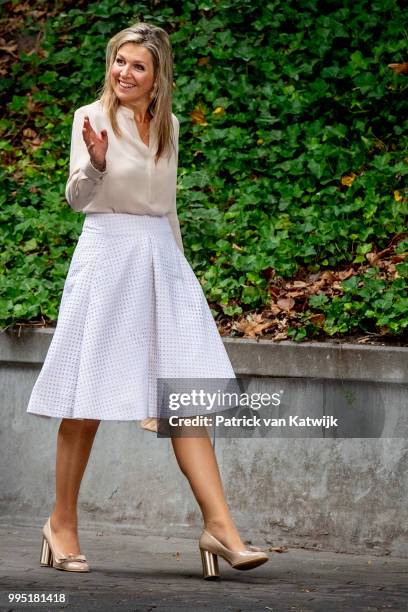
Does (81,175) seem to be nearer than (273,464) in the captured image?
Yes

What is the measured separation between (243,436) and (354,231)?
1.68 metres

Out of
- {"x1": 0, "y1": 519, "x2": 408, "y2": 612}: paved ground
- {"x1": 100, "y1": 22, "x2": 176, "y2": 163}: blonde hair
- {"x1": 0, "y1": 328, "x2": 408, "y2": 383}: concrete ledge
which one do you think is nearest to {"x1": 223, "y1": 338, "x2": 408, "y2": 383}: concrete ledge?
{"x1": 0, "y1": 328, "x2": 408, "y2": 383}: concrete ledge

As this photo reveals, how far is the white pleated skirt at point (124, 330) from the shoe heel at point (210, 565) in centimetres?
61

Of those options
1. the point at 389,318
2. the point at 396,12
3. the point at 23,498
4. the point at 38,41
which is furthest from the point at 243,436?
the point at 38,41

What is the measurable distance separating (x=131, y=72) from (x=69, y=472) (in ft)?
5.51

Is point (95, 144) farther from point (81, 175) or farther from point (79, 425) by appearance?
point (79, 425)

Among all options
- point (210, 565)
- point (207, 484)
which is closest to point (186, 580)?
point (210, 565)

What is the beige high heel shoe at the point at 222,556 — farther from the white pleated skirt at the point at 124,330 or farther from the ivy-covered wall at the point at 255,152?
the ivy-covered wall at the point at 255,152

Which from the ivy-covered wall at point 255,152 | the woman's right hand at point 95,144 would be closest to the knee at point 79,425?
the woman's right hand at point 95,144

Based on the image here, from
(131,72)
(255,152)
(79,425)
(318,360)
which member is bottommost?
(79,425)

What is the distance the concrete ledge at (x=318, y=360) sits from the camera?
5.41m

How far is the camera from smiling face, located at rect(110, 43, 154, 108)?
180 inches

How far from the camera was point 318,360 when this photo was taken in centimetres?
555

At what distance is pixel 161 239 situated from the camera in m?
4.66
